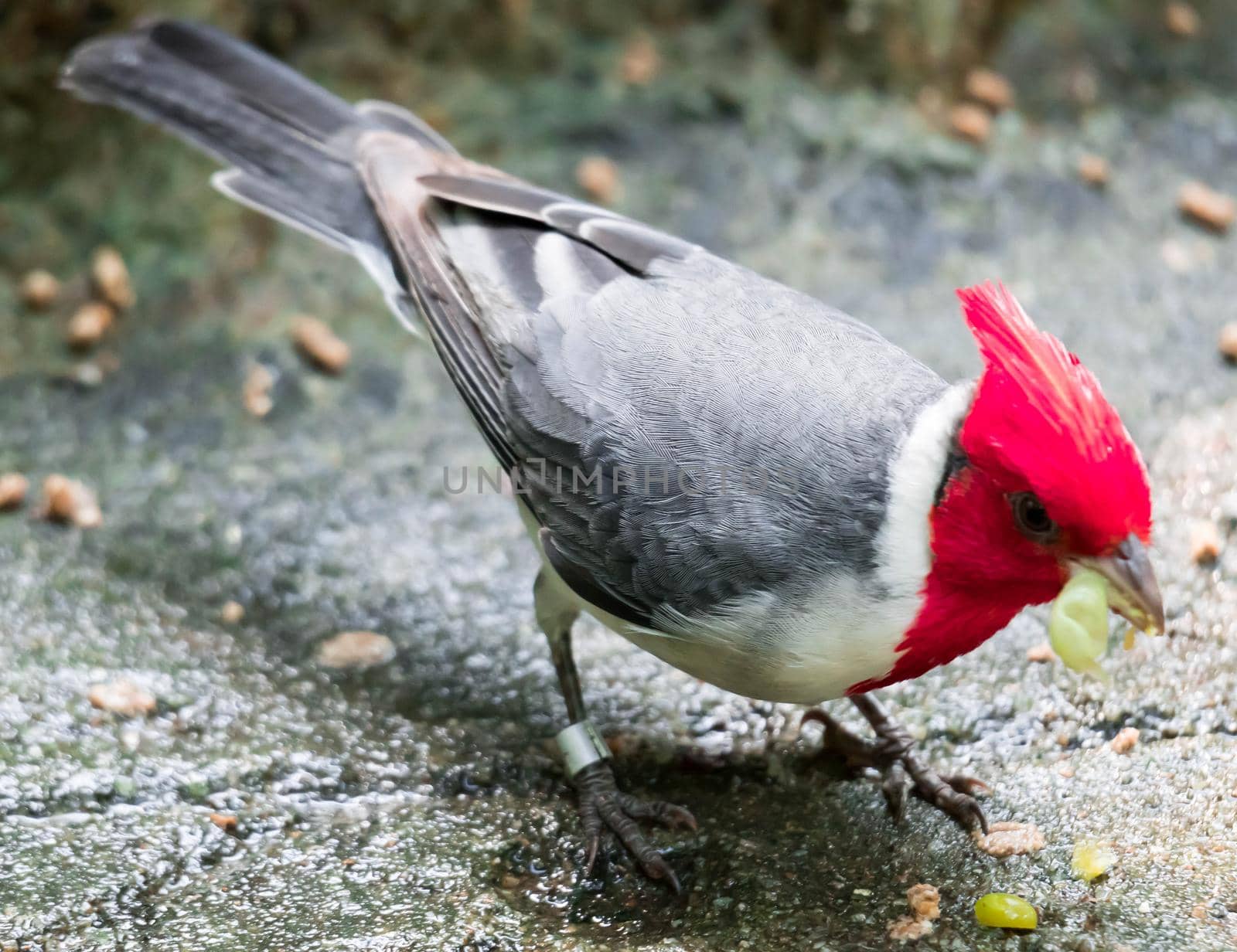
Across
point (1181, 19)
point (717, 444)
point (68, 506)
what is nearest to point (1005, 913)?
point (717, 444)

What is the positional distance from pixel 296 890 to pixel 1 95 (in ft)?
10.5

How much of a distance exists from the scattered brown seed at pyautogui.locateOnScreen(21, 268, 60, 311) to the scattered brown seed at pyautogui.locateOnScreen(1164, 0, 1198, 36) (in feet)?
16.5

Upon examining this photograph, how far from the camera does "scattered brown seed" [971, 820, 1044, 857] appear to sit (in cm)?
288

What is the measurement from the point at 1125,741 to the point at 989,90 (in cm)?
346

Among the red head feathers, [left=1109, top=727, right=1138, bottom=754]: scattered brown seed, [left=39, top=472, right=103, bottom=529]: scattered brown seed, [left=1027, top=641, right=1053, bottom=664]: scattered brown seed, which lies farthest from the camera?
[left=39, top=472, right=103, bottom=529]: scattered brown seed

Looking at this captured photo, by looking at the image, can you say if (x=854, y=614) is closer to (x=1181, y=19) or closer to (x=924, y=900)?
(x=924, y=900)

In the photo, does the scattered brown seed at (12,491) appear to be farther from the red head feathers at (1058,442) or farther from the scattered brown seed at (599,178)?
the red head feathers at (1058,442)

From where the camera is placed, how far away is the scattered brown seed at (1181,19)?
5.95 metres

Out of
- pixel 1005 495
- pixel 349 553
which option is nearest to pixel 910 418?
pixel 1005 495

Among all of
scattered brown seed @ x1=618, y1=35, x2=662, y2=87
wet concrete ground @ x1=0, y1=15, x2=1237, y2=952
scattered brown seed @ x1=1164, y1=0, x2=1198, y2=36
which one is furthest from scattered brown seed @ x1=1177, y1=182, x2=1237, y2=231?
scattered brown seed @ x1=618, y1=35, x2=662, y2=87

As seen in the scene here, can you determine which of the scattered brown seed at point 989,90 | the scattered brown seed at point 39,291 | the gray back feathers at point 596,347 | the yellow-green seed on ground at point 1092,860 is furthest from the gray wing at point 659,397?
the scattered brown seed at point 989,90

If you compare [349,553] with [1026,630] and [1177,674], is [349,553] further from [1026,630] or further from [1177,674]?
[1177,674]

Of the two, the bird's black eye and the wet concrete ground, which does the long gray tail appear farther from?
the bird's black eye

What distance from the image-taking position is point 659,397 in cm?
292
